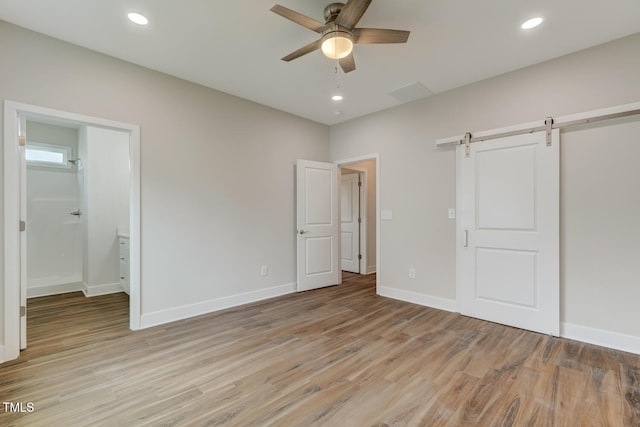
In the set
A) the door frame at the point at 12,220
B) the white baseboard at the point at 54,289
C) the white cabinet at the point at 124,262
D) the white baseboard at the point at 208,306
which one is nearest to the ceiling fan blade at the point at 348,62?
the door frame at the point at 12,220

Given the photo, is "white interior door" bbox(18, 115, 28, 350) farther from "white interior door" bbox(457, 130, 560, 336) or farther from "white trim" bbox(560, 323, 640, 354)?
"white trim" bbox(560, 323, 640, 354)

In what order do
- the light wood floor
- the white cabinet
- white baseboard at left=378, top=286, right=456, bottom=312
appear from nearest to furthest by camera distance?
1. the light wood floor
2. white baseboard at left=378, top=286, right=456, bottom=312
3. the white cabinet

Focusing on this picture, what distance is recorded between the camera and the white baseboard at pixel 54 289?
432 cm

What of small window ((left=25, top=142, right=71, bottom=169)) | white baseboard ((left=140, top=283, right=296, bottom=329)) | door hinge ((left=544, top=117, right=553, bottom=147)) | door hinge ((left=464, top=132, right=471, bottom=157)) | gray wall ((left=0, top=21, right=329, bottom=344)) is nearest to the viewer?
gray wall ((left=0, top=21, right=329, bottom=344))

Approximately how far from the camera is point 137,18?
90.9 inches

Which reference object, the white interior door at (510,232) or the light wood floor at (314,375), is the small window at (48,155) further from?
the white interior door at (510,232)

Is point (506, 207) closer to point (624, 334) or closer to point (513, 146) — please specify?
point (513, 146)

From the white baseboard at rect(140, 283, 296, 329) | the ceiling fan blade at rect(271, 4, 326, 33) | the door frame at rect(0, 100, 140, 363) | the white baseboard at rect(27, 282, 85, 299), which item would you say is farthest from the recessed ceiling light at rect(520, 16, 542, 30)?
the white baseboard at rect(27, 282, 85, 299)

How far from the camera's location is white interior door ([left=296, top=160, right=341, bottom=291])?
4512 millimetres

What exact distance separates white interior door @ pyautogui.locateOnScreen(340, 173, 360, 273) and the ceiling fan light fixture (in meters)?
3.89

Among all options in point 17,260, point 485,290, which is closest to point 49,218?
point 17,260

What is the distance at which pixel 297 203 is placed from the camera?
4.50 m

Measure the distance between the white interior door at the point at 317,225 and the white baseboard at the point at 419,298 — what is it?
1000mm

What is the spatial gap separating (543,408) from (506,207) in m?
2.00
